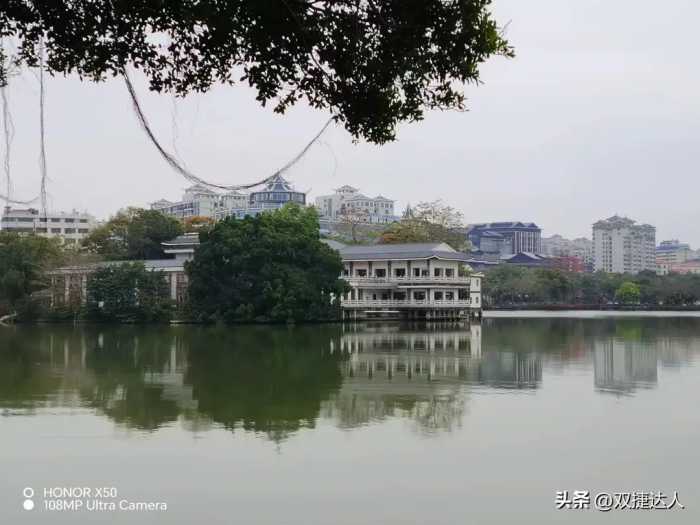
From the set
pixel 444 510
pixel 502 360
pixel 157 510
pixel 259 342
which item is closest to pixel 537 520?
pixel 444 510

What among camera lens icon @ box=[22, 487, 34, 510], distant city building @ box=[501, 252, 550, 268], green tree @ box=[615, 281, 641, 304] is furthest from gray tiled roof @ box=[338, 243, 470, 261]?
distant city building @ box=[501, 252, 550, 268]

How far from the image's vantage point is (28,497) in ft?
24.4

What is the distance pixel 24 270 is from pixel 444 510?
107ft

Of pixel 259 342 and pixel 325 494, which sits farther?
pixel 259 342

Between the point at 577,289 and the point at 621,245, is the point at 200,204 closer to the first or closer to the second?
the point at 577,289

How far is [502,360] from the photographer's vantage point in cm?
1884

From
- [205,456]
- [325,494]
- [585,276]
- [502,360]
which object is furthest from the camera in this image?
[585,276]

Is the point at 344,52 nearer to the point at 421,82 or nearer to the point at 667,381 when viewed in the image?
the point at 421,82

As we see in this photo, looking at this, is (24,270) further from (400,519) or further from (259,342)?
(400,519)

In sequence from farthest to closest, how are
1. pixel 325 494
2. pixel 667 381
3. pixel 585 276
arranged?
pixel 585 276 < pixel 667 381 < pixel 325 494

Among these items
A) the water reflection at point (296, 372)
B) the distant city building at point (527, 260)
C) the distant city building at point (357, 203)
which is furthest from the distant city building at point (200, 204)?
the water reflection at point (296, 372)

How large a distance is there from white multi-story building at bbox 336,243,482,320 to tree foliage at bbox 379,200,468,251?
7.47 metres

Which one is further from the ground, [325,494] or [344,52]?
[344,52]

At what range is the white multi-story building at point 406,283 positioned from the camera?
38750mm
